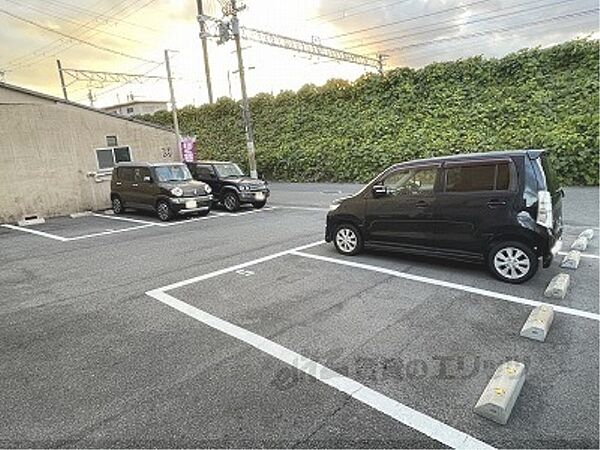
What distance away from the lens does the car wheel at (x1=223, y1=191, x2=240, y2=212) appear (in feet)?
39.1

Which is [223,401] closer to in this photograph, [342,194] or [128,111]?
[342,194]

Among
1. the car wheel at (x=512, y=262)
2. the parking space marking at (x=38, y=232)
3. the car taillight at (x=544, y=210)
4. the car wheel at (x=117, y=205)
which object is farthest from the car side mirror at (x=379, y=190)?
the car wheel at (x=117, y=205)

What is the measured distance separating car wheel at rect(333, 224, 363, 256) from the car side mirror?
2.28ft

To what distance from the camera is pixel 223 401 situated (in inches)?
108

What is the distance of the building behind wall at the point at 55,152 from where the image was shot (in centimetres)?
1147

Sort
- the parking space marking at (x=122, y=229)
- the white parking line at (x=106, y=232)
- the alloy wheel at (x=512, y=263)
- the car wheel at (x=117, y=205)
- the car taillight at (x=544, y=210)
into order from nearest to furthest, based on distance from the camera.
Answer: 1. the car taillight at (x=544, y=210)
2. the alloy wheel at (x=512, y=263)
3. the white parking line at (x=106, y=232)
4. the parking space marking at (x=122, y=229)
5. the car wheel at (x=117, y=205)

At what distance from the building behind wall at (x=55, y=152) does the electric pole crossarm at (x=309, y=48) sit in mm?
7917

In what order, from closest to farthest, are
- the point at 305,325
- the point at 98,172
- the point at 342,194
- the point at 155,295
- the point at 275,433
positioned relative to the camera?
the point at 275,433
the point at 305,325
the point at 155,295
the point at 98,172
the point at 342,194


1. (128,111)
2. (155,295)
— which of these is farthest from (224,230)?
(128,111)

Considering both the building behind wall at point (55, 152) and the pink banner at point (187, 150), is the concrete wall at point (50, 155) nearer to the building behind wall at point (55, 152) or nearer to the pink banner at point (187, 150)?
the building behind wall at point (55, 152)

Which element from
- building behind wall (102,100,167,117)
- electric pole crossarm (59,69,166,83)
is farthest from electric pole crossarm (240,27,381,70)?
building behind wall (102,100,167,117)

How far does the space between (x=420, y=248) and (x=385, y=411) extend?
341 centimetres

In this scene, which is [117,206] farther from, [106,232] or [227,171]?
[227,171]

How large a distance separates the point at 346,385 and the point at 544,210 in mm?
3468
